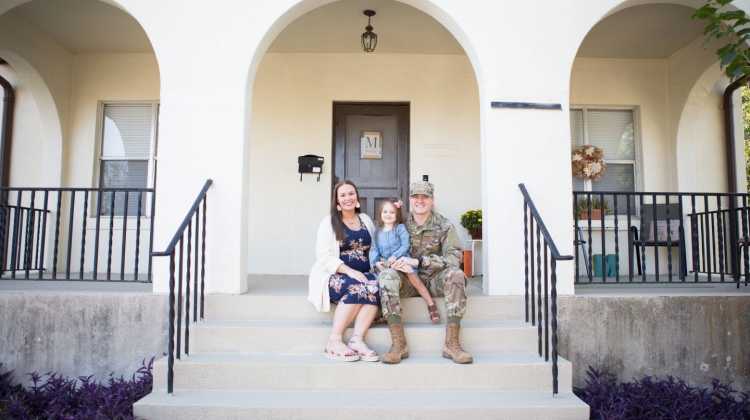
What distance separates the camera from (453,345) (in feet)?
10.1

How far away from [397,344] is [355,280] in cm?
50

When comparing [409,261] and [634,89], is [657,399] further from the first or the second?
[634,89]

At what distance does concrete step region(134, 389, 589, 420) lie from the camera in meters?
2.67

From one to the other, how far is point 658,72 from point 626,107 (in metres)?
0.57

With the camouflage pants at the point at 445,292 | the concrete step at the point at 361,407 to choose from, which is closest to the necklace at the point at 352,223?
the camouflage pants at the point at 445,292

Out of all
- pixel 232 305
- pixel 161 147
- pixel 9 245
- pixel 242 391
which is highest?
pixel 161 147

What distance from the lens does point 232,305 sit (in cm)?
360

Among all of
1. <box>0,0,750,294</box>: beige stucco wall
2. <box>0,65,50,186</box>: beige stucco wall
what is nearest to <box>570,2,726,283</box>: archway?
<box>0,0,750,294</box>: beige stucco wall

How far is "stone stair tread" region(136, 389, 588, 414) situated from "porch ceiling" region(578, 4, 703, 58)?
3.99 meters

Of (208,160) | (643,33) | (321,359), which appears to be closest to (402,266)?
(321,359)

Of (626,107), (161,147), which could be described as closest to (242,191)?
(161,147)

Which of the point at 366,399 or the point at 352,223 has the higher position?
the point at 352,223

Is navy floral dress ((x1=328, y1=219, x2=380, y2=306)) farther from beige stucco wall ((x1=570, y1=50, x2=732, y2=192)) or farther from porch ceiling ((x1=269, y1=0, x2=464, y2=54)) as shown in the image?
beige stucco wall ((x1=570, y1=50, x2=732, y2=192))

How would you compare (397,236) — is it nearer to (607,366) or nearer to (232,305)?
(232,305)
